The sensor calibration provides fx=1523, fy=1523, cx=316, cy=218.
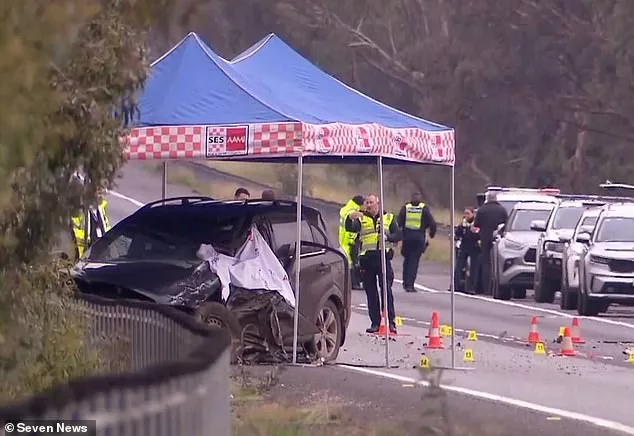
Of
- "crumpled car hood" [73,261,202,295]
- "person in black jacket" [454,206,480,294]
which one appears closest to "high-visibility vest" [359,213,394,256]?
"crumpled car hood" [73,261,202,295]

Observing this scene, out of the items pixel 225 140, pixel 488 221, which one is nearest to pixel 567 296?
pixel 488 221

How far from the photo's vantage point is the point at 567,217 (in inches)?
1154

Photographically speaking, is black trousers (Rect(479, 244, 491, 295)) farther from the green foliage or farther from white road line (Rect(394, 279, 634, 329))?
the green foliage

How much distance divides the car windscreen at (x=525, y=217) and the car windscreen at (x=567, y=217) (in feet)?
2.58

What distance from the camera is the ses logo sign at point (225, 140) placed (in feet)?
49.0

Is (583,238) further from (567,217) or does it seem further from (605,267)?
(567,217)

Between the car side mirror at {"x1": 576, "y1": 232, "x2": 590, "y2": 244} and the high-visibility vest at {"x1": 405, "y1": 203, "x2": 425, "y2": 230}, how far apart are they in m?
3.00

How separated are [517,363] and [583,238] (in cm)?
866

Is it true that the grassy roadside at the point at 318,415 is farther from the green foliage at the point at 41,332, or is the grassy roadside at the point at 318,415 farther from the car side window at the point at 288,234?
the car side window at the point at 288,234

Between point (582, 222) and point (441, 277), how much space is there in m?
9.29

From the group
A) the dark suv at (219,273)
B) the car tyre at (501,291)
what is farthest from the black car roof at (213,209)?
the car tyre at (501,291)

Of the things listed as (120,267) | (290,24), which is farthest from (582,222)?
(290,24)

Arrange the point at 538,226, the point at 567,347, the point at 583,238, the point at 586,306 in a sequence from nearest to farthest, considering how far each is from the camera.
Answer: the point at 567,347, the point at 586,306, the point at 583,238, the point at 538,226

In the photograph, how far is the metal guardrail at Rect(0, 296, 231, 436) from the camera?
432 cm
